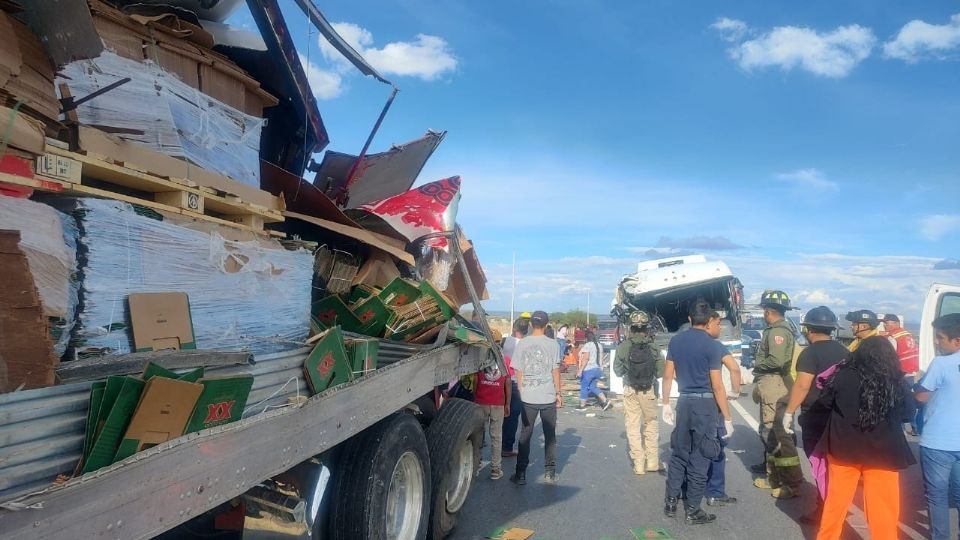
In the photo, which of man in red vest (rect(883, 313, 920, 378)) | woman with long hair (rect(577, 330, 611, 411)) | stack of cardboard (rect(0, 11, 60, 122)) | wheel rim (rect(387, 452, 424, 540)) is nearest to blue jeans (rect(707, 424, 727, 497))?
wheel rim (rect(387, 452, 424, 540))

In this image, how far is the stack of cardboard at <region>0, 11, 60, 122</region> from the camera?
224 centimetres

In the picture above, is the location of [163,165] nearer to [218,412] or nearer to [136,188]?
[136,188]

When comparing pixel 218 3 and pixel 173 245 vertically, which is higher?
pixel 218 3

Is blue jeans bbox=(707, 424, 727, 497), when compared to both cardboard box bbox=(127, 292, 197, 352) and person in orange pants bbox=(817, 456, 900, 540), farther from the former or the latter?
cardboard box bbox=(127, 292, 197, 352)

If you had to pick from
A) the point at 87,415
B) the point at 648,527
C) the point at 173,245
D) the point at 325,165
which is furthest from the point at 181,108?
the point at 648,527

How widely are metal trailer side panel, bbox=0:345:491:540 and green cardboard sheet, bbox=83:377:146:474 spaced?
0.09 meters

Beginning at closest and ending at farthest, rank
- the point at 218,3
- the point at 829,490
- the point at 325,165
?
the point at 218,3
the point at 829,490
the point at 325,165

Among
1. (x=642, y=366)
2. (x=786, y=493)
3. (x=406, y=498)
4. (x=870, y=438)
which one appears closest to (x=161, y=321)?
(x=406, y=498)

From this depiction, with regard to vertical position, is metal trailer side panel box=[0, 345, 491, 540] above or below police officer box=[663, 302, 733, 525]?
above

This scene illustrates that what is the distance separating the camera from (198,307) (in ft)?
9.83

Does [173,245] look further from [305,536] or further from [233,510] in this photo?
[305,536]

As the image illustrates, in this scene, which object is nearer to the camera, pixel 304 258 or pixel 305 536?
pixel 305 536

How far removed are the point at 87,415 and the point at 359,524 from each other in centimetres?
204

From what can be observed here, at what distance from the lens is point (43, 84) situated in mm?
2447
